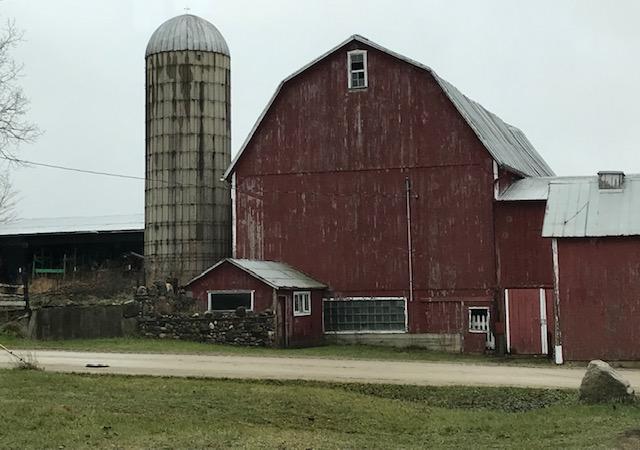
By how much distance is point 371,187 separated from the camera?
32.3 metres

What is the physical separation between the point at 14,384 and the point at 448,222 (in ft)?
59.1

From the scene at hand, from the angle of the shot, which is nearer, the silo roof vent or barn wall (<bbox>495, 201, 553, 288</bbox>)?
the silo roof vent

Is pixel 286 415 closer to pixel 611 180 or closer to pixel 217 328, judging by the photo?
pixel 217 328

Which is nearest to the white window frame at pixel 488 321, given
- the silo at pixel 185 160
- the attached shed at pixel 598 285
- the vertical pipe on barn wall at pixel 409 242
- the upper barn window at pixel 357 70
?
the vertical pipe on barn wall at pixel 409 242

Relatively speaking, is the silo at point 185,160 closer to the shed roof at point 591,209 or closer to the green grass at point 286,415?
the shed roof at point 591,209

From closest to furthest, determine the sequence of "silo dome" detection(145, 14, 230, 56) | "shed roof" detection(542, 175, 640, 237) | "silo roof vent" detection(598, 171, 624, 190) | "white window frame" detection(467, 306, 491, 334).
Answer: "shed roof" detection(542, 175, 640, 237)
"silo roof vent" detection(598, 171, 624, 190)
"white window frame" detection(467, 306, 491, 334)
"silo dome" detection(145, 14, 230, 56)

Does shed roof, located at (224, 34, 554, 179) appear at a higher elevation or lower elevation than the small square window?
higher

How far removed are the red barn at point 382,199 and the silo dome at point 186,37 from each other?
17.7 ft

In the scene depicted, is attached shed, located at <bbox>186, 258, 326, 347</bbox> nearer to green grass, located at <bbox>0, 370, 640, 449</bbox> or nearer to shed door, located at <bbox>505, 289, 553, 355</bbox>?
shed door, located at <bbox>505, 289, 553, 355</bbox>

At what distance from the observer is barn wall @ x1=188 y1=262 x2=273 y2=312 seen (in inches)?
1167

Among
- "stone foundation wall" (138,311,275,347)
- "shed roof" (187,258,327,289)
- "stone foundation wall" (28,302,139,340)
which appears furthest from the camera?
"stone foundation wall" (28,302,139,340)

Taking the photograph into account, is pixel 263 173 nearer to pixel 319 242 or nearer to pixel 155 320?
pixel 319 242

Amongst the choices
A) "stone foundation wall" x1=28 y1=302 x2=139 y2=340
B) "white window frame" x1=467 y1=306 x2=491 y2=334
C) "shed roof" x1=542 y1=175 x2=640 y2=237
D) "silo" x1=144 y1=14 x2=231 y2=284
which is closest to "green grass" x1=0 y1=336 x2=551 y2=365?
"stone foundation wall" x1=28 y1=302 x2=139 y2=340

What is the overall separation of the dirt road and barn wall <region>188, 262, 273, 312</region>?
18.3 feet
